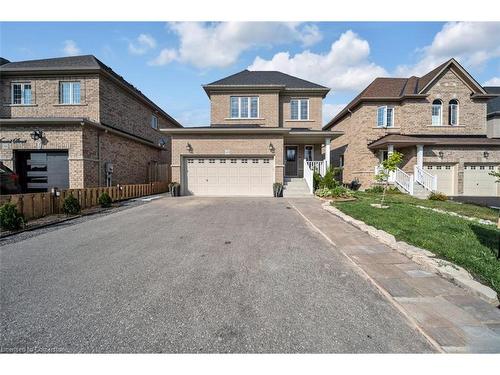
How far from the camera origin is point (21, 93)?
48.1ft

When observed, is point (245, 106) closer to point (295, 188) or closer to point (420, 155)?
point (295, 188)

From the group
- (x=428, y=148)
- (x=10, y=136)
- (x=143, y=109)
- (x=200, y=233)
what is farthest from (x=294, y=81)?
(x=10, y=136)

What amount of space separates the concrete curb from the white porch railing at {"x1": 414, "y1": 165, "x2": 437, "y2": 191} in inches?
454

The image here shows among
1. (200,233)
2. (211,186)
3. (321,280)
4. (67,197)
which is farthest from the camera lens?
(211,186)

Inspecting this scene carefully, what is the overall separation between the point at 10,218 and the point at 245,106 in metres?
15.1

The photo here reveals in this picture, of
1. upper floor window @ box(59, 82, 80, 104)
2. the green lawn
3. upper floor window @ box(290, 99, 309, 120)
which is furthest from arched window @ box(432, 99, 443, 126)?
upper floor window @ box(59, 82, 80, 104)

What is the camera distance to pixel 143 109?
20062 millimetres

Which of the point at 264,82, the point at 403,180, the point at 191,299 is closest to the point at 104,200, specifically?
the point at 191,299

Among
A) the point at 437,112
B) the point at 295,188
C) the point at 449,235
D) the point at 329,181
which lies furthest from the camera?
the point at 437,112

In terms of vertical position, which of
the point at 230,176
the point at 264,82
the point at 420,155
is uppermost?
the point at 264,82

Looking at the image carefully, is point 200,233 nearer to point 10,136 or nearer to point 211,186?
point 211,186

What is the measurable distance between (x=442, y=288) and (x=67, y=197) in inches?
441

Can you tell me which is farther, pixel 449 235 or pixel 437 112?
pixel 437 112

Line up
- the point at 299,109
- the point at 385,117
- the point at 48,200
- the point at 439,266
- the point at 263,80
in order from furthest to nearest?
the point at 299,109
the point at 263,80
the point at 385,117
the point at 48,200
the point at 439,266
